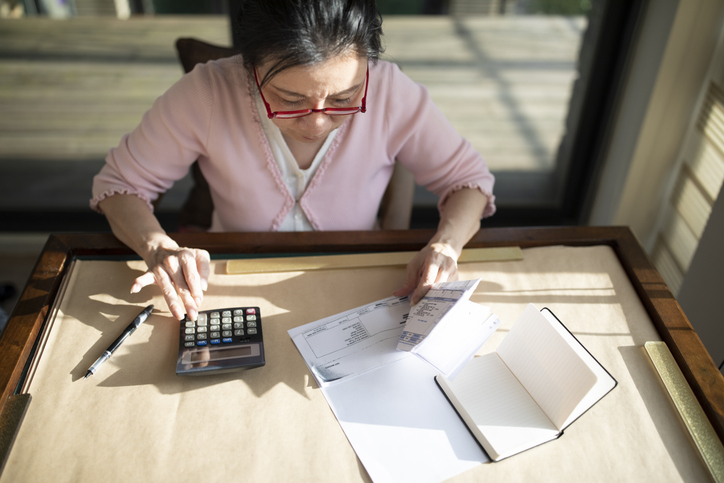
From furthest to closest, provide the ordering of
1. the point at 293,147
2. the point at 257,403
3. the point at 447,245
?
the point at 293,147 < the point at 447,245 < the point at 257,403

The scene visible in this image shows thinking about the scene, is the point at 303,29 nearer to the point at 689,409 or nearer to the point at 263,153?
the point at 263,153

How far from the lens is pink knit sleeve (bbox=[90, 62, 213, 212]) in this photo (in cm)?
108

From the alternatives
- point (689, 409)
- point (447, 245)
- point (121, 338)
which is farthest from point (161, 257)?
point (689, 409)

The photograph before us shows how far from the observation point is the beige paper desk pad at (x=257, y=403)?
0.71 meters

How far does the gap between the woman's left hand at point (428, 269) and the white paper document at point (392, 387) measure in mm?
42

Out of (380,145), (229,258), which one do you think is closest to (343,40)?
(380,145)

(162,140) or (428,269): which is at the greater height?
(162,140)

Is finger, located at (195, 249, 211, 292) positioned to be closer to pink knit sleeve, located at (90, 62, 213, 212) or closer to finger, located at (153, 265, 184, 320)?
finger, located at (153, 265, 184, 320)

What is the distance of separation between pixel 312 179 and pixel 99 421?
0.63 meters

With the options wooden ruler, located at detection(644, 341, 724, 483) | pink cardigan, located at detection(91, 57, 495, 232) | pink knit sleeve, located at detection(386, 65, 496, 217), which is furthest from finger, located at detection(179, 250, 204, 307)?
wooden ruler, located at detection(644, 341, 724, 483)

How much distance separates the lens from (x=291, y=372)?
839 millimetres

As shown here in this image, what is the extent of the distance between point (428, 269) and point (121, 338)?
1.75ft

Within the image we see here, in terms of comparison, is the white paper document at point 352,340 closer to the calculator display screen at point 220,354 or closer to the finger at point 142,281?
the calculator display screen at point 220,354

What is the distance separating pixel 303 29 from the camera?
839 mm
